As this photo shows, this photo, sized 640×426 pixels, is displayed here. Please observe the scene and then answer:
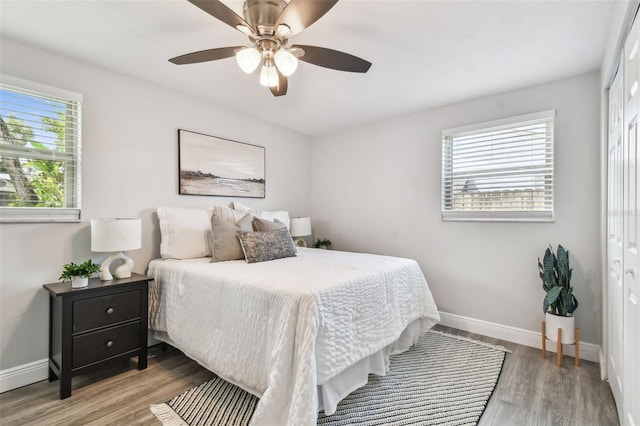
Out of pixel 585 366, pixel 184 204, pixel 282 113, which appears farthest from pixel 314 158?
pixel 585 366

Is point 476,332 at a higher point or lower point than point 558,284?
lower

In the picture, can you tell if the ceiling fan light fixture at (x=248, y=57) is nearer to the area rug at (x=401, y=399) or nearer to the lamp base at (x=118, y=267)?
the lamp base at (x=118, y=267)

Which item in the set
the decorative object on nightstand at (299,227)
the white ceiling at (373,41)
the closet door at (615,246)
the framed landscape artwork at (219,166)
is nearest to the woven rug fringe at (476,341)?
the closet door at (615,246)

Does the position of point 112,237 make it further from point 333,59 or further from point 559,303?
point 559,303

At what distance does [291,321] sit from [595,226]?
2.67m

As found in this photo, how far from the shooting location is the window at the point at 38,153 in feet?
6.93

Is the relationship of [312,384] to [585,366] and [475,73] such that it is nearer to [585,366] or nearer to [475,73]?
[585,366]

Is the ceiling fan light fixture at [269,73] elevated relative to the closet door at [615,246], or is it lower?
elevated

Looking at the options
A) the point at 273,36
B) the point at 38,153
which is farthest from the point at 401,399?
the point at 38,153

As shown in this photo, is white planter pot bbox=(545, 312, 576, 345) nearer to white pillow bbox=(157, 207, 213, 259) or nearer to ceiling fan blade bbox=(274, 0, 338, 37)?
ceiling fan blade bbox=(274, 0, 338, 37)

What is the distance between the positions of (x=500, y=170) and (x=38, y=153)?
155 inches

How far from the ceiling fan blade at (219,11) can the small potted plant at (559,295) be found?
9.35 feet

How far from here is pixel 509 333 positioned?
2.92 metres

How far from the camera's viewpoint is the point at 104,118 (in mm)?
2541
